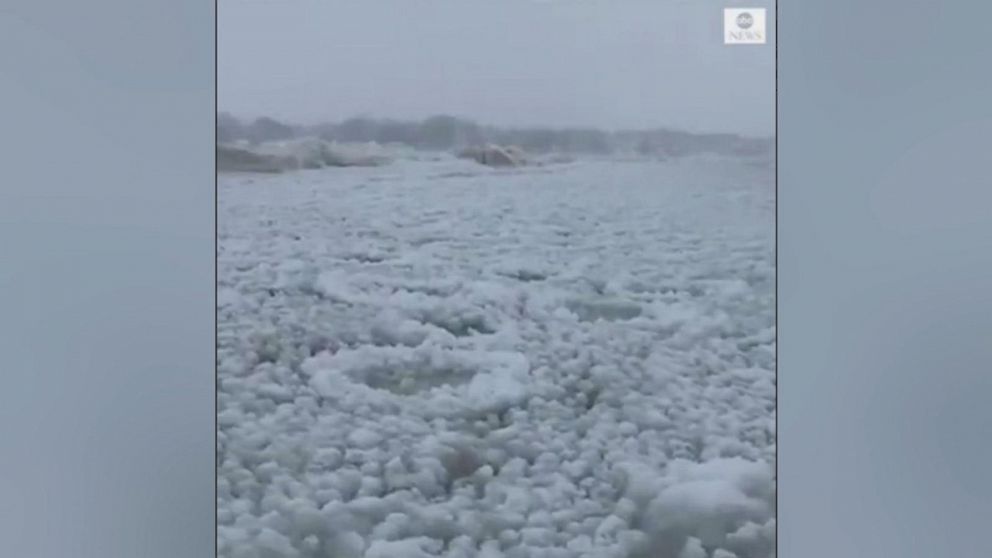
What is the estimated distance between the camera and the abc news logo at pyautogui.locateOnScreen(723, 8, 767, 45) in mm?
2160

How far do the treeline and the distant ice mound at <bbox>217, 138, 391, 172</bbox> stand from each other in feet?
0.05

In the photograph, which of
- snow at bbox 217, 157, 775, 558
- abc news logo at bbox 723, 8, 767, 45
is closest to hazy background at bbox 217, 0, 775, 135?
abc news logo at bbox 723, 8, 767, 45

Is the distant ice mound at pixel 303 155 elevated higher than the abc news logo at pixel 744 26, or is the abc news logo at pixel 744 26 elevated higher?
the abc news logo at pixel 744 26

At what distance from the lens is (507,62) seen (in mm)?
2166

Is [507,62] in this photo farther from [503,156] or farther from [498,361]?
[498,361]

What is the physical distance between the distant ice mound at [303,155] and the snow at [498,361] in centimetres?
2

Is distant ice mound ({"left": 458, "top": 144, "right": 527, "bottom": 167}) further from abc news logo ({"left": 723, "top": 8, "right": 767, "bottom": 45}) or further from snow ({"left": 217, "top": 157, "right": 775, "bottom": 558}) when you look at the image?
abc news logo ({"left": 723, "top": 8, "right": 767, "bottom": 45})

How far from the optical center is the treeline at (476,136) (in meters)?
2.17

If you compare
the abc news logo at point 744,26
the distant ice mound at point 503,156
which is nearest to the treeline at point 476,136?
the distant ice mound at point 503,156

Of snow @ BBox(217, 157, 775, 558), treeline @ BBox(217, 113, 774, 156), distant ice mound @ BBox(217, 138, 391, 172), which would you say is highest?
treeline @ BBox(217, 113, 774, 156)

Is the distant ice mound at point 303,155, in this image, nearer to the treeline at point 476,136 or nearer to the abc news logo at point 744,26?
the treeline at point 476,136

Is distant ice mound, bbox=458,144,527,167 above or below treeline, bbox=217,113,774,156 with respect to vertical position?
below
